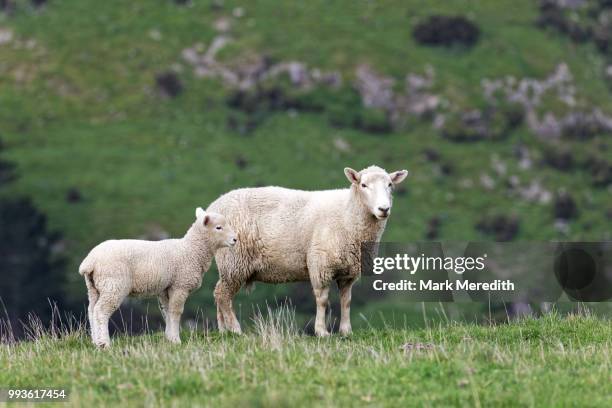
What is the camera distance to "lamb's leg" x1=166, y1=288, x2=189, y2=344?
14.2 meters

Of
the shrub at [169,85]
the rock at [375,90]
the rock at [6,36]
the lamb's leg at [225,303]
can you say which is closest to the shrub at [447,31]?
the rock at [375,90]

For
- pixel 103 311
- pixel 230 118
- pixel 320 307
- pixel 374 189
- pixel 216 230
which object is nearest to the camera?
pixel 103 311

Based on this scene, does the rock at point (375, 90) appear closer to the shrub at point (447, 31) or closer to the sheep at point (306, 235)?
the shrub at point (447, 31)

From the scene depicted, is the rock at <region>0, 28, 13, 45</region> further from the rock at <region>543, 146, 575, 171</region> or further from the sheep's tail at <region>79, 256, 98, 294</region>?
the sheep's tail at <region>79, 256, 98, 294</region>

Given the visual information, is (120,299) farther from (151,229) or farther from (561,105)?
(561,105)

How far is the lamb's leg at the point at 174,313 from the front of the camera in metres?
14.2

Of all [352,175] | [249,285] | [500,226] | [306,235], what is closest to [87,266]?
[306,235]

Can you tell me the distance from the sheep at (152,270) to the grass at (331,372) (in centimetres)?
60

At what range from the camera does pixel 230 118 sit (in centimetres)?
10088

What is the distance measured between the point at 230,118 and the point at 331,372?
91326 mm

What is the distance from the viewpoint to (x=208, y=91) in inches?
4139

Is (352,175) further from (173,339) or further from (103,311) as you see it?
(103,311)

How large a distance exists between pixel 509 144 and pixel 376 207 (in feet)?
287

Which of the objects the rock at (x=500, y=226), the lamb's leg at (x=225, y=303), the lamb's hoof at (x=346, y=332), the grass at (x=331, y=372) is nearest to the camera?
the grass at (x=331, y=372)
